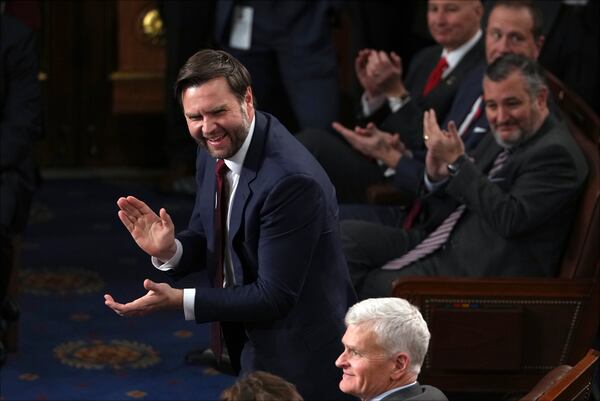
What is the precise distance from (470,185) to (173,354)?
136cm

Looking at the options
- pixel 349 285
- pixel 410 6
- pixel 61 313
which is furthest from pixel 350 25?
pixel 349 285

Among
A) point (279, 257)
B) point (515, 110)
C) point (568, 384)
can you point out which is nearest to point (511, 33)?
point (515, 110)

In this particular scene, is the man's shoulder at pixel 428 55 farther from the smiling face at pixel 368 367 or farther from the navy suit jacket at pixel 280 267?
the smiling face at pixel 368 367

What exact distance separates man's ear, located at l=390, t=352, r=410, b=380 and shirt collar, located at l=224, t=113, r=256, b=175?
708 millimetres

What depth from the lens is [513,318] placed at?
373 centimetres

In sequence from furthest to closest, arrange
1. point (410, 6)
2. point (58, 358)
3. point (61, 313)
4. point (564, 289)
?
point (410, 6) → point (61, 313) → point (58, 358) → point (564, 289)

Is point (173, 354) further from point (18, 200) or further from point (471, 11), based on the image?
point (471, 11)

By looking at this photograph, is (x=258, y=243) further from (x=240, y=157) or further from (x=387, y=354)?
(x=387, y=354)

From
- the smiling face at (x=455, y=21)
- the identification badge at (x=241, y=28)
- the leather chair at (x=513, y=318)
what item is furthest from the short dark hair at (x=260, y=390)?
the identification badge at (x=241, y=28)

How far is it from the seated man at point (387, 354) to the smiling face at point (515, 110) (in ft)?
4.46

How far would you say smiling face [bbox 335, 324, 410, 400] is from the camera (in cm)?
271

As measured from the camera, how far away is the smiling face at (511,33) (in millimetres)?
4527

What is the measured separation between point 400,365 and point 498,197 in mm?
1234

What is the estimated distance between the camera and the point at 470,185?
3.87m
